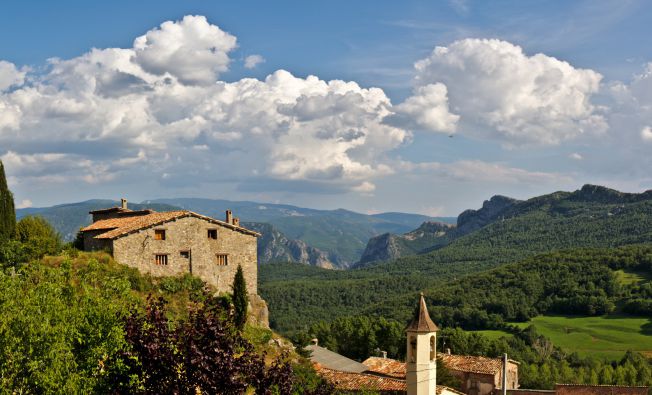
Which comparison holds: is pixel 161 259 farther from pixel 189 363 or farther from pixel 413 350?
pixel 189 363

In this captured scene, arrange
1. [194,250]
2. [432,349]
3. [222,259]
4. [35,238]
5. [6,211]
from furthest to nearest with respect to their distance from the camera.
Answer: [222,259] → [194,250] → [6,211] → [35,238] → [432,349]

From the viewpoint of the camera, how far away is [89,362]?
18.7 metres

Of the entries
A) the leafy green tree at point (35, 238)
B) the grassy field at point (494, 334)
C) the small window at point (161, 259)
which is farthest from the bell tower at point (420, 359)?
the grassy field at point (494, 334)

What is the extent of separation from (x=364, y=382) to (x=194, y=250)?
A: 53.2ft

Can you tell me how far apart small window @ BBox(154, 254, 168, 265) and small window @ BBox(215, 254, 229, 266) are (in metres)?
4.03

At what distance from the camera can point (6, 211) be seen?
4653 centimetres

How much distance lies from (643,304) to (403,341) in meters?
67.9

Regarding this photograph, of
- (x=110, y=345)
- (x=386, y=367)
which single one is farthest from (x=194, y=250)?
(x=110, y=345)

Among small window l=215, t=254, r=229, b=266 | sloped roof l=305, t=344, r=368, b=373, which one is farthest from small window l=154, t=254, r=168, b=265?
sloped roof l=305, t=344, r=368, b=373

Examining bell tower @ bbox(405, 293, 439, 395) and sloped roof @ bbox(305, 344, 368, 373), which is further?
sloped roof @ bbox(305, 344, 368, 373)

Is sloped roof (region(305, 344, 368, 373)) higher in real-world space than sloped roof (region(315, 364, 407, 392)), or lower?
lower

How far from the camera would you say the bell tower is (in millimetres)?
38219

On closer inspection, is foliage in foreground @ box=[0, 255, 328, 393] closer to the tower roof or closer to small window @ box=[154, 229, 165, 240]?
the tower roof

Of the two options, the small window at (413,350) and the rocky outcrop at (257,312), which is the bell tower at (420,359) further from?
the rocky outcrop at (257,312)
